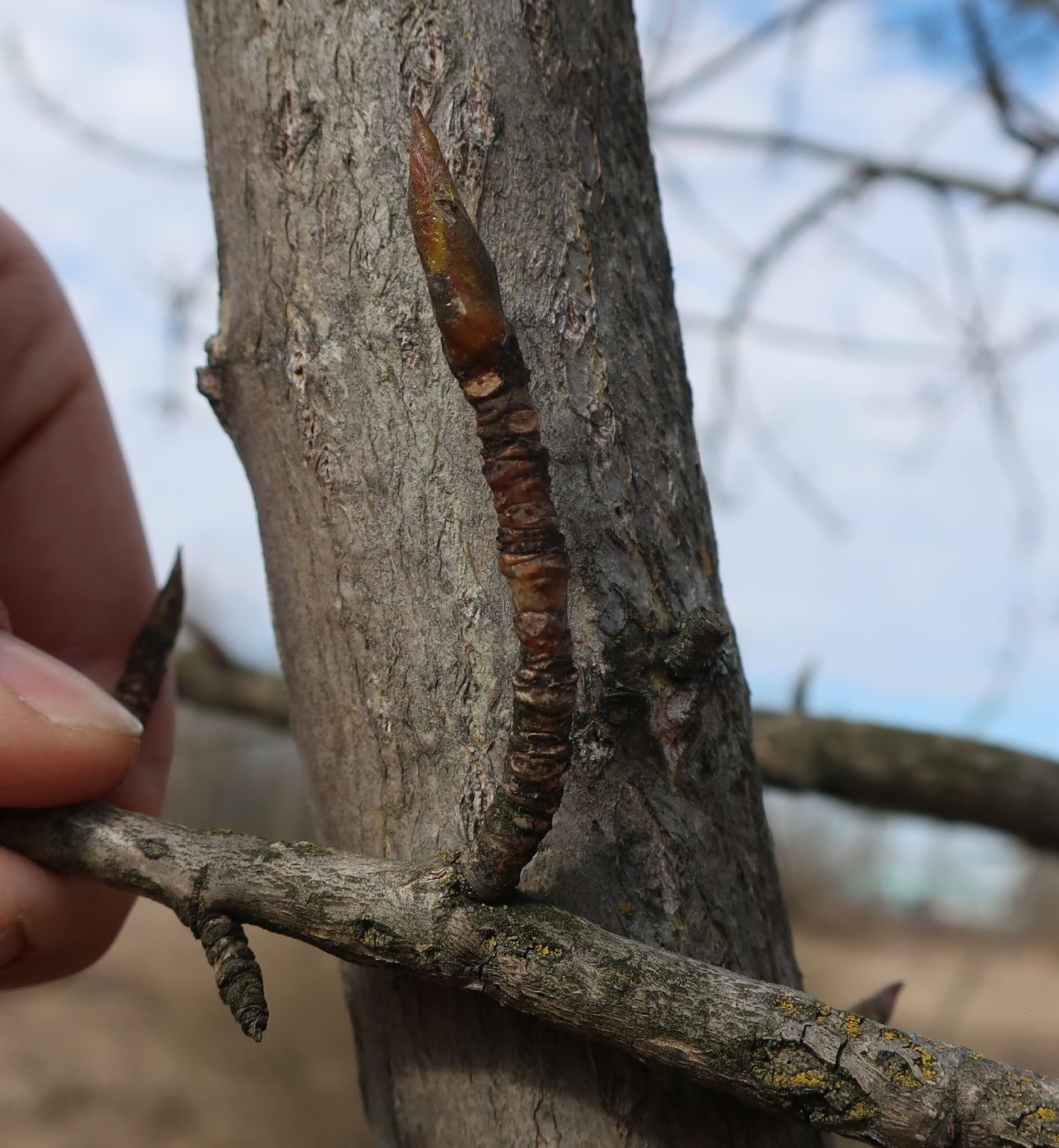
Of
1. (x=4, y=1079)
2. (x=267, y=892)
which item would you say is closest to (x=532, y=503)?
(x=267, y=892)

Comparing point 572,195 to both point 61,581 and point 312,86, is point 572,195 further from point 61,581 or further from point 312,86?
point 61,581

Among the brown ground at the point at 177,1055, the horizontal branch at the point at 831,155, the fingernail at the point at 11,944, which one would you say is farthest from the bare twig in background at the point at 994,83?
the brown ground at the point at 177,1055

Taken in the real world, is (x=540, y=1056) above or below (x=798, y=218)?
below

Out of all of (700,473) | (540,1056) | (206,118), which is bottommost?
(540,1056)

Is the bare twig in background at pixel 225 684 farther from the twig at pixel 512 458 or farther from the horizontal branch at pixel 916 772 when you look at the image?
the twig at pixel 512 458

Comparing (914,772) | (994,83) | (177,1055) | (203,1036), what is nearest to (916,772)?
(914,772)

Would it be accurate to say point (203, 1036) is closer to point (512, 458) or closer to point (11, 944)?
point (11, 944)
